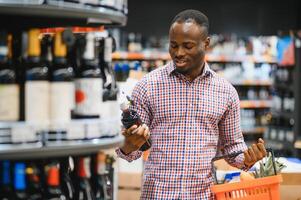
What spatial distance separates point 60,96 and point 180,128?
1.21 meters

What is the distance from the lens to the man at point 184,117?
10.9 ft

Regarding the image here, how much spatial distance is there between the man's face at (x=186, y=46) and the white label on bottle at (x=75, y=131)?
1.13 meters

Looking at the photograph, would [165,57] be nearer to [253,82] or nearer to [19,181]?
[253,82]

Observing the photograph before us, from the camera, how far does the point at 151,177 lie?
132 inches

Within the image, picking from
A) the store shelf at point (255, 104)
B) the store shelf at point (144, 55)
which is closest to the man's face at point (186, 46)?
the store shelf at point (144, 55)

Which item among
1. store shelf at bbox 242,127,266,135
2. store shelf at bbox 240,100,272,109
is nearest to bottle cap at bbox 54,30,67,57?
store shelf at bbox 240,100,272,109

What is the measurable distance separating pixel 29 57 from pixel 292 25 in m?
7.24

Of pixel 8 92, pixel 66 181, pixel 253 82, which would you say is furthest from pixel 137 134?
pixel 253 82

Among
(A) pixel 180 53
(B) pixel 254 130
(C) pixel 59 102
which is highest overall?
(A) pixel 180 53

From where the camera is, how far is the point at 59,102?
2271mm

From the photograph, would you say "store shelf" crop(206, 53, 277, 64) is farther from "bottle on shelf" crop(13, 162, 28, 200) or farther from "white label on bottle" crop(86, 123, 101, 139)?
"bottle on shelf" crop(13, 162, 28, 200)

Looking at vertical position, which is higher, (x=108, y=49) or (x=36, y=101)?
(x=108, y=49)

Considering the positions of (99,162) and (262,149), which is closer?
(99,162)

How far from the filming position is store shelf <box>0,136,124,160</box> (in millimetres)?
2143
